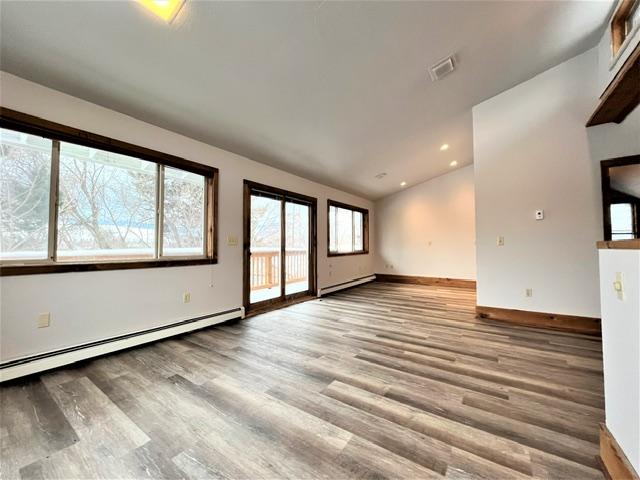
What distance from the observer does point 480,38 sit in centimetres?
260

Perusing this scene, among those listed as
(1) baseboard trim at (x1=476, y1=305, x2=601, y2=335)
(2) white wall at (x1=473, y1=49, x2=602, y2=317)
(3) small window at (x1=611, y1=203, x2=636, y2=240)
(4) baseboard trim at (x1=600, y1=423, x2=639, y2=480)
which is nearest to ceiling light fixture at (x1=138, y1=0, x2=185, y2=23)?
(4) baseboard trim at (x1=600, y1=423, x2=639, y2=480)

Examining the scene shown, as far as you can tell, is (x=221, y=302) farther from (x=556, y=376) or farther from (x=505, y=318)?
(x=505, y=318)

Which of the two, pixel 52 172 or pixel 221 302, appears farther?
pixel 221 302

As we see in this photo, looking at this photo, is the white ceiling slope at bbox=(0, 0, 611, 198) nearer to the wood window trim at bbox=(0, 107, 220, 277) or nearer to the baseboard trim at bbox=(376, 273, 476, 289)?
the wood window trim at bbox=(0, 107, 220, 277)

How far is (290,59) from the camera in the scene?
2.28 meters

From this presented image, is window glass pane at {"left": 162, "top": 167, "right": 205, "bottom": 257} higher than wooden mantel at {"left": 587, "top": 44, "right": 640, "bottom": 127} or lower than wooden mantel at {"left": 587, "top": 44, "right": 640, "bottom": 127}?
lower

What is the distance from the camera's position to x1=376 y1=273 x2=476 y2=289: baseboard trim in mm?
6157

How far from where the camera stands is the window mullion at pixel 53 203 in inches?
87.1

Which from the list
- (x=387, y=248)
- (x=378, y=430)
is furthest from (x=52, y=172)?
(x=387, y=248)

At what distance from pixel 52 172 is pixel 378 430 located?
3269mm

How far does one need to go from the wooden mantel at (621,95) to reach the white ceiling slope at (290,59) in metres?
0.80

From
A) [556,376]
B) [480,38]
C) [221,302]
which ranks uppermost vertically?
[480,38]

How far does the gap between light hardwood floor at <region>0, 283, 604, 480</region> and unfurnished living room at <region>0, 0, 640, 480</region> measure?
0.02 meters

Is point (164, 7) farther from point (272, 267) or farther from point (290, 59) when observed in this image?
point (272, 267)
